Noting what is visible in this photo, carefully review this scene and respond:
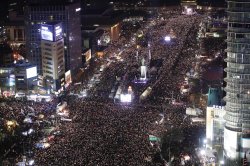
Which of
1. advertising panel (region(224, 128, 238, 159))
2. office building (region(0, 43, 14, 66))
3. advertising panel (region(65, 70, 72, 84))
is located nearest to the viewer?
advertising panel (region(224, 128, 238, 159))

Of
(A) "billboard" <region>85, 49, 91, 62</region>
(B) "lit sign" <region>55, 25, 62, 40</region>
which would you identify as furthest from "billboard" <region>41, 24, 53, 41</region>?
(A) "billboard" <region>85, 49, 91, 62</region>

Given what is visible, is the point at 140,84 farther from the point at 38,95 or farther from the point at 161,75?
the point at 38,95

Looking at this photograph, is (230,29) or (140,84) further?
(140,84)

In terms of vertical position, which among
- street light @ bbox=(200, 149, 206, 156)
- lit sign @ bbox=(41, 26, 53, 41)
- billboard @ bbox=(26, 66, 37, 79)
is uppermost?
lit sign @ bbox=(41, 26, 53, 41)

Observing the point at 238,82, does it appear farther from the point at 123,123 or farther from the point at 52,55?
the point at 52,55

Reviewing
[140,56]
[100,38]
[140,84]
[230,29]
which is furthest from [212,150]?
[100,38]

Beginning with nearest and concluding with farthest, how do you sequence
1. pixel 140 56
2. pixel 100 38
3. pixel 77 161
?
pixel 77 161, pixel 140 56, pixel 100 38

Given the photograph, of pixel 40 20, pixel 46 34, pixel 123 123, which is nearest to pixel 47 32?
pixel 46 34

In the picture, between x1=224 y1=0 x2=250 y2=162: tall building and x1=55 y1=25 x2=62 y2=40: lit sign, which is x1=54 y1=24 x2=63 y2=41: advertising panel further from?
x1=224 y1=0 x2=250 y2=162: tall building
